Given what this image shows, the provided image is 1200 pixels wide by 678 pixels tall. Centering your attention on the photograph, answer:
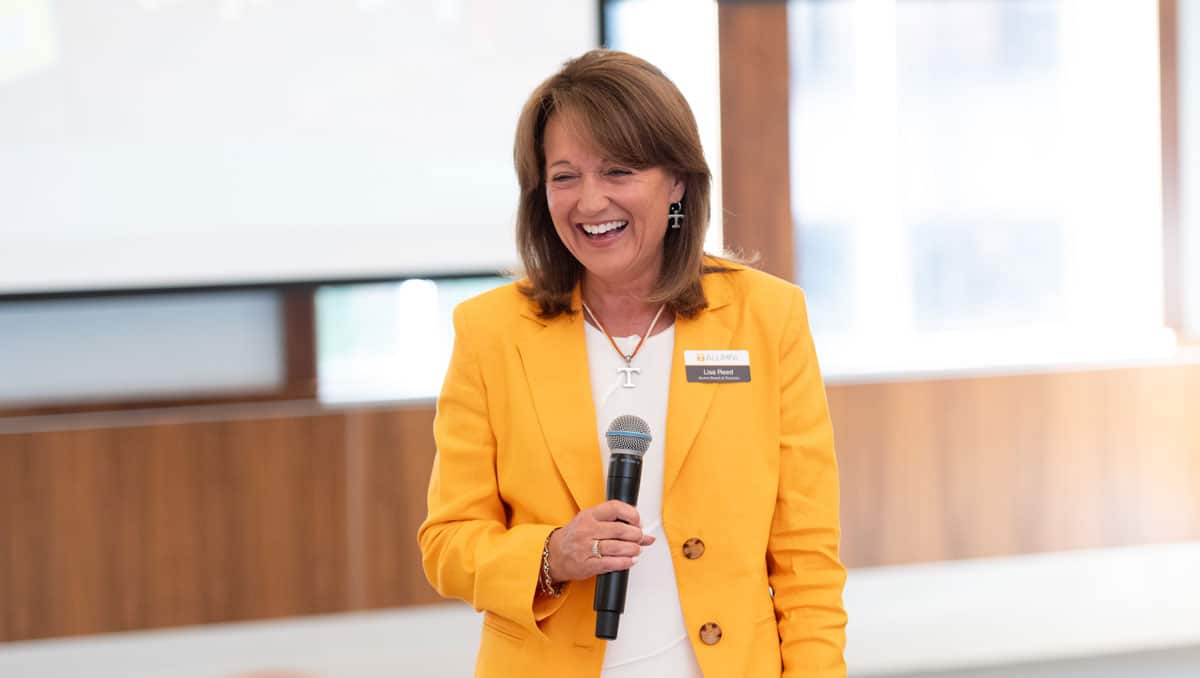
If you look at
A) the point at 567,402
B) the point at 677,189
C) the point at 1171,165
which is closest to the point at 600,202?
the point at 677,189

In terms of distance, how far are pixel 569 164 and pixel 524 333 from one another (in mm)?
242

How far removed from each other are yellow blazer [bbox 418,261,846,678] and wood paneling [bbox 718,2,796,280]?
2.08m

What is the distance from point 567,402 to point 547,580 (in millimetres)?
233

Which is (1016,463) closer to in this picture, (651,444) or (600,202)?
(651,444)

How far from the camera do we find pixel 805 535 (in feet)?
4.86

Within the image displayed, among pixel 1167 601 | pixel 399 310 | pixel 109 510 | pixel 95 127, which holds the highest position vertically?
pixel 95 127

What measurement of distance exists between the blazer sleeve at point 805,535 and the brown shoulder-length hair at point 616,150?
181 mm

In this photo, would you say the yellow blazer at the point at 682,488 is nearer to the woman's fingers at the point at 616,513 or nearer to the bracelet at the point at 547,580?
the bracelet at the point at 547,580

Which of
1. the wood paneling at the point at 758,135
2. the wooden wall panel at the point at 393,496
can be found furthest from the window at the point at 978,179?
the wooden wall panel at the point at 393,496

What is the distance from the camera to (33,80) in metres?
3.15

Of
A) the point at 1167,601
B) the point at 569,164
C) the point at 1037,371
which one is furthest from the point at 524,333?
the point at 1167,601

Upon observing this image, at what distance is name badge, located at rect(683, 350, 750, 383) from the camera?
147 cm

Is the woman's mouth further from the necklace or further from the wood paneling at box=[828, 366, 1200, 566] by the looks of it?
the wood paneling at box=[828, 366, 1200, 566]

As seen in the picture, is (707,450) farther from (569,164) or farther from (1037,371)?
(1037,371)
